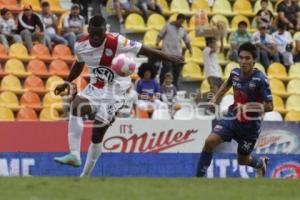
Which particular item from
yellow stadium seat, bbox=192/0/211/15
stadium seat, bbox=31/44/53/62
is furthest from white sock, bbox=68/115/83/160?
yellow stadium seat, bbox=192/0/211/15

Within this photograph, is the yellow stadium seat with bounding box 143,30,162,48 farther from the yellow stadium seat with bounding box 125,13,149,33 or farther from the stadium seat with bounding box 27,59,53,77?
the stadium seat with bounding box 27,59,53,77

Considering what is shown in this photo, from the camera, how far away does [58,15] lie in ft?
77.6

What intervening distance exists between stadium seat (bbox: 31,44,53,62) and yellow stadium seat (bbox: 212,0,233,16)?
5.35 meters

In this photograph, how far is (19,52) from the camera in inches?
859

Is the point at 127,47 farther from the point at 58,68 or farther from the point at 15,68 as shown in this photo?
the point at 58,68

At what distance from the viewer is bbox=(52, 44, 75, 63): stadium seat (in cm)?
2241

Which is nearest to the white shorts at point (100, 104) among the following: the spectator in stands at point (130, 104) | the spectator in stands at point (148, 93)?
the spectator in stands at point (130, 104)

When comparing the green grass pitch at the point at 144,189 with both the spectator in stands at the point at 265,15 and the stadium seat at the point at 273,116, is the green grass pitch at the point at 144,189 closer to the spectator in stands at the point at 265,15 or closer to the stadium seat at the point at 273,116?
the stadium seat at the point at 273,116

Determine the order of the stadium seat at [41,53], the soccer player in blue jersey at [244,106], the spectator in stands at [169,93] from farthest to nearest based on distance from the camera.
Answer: the stadium seat at [41,53] < the spectator in stands at [169,93] < the soccer player in blue jersey at [244,106]

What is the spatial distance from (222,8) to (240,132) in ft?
37.1

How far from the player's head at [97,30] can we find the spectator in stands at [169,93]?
6.65m

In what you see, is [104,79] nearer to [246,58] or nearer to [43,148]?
[246,58]

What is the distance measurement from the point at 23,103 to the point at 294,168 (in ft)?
19.0

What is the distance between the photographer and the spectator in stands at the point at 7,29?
848 inches
